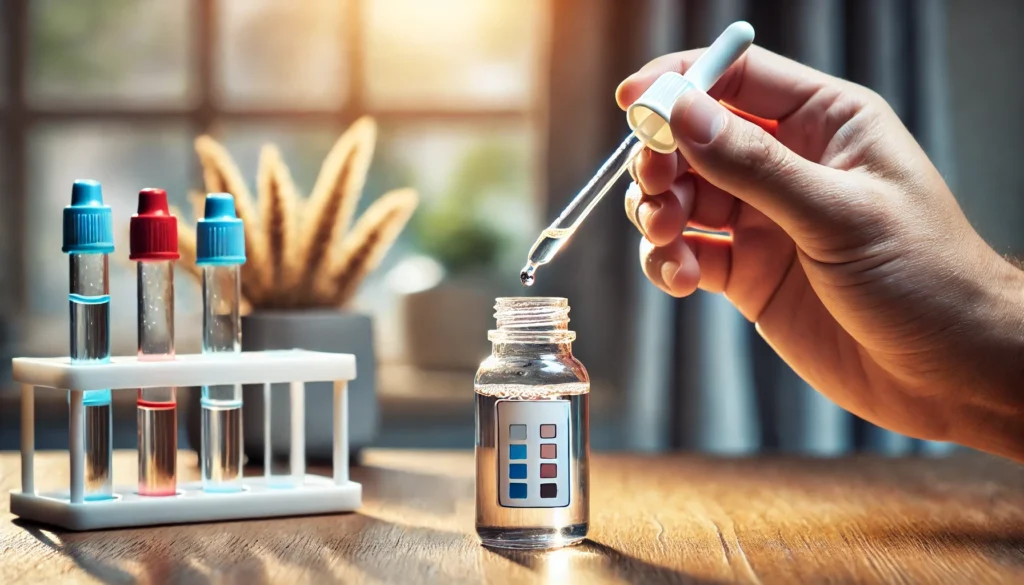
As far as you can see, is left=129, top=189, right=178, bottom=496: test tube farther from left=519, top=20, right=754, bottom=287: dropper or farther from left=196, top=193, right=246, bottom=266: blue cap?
left=519, top=20, right=754, bottom=287: dropper

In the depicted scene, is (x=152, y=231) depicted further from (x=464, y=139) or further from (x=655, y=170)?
(x=464, y=139)

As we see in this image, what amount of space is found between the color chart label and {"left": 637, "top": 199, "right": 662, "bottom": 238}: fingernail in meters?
0.30

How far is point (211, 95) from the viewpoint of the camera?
2.43 meters

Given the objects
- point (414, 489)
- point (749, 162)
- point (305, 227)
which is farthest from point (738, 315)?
point (749, 162)

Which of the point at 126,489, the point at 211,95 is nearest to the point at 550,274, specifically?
the point at 211,95

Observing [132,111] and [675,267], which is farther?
[132,111]

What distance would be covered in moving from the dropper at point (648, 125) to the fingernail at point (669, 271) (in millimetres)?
166

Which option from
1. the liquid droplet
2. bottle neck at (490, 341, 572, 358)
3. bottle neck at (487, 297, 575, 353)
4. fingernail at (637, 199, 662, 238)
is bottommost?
bottle neck at (490, 341, 572, 358)

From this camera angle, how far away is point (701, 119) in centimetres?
78

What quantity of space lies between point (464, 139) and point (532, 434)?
6.11ft

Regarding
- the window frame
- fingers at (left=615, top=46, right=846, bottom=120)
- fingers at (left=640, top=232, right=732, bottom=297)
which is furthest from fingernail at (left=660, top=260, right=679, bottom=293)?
the window frame

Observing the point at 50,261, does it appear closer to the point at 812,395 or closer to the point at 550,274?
the point at 550,274

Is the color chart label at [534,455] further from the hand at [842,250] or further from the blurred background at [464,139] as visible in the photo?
the blurred background at [464,139]

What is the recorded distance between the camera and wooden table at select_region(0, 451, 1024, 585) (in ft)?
2.16
